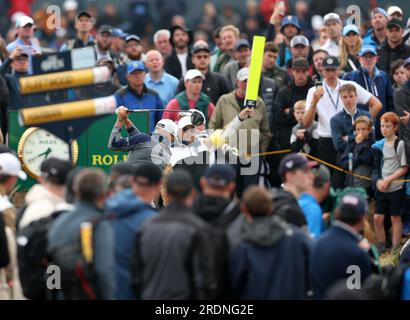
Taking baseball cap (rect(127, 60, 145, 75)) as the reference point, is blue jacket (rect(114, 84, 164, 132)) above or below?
below

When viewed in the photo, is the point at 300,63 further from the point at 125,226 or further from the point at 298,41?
the point at 125,226

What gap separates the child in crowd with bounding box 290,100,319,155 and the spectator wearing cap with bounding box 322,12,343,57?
7.65 ft

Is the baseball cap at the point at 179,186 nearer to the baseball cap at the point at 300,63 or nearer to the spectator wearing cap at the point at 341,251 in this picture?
the spectator wearing cap at the point at 341,251

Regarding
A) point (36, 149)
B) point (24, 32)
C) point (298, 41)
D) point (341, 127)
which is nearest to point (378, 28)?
point (298, 41)

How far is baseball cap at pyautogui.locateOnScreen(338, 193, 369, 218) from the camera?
38.2 ft

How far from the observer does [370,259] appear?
12.0 metres

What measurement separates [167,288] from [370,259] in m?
1.87

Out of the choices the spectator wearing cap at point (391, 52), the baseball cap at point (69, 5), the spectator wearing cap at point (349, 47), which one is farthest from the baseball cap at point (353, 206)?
the baseball cap at point (69, 5)

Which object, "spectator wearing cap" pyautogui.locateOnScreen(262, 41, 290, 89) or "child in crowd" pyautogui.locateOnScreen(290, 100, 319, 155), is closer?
"child in crowd" pyautogui.locateOnScreen(290, 100, 319, 155)

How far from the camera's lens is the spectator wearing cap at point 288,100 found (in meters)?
18.6

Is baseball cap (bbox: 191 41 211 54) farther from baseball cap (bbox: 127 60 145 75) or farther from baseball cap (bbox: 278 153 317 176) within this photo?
baseball cap (bbox: 278 153 317 176)

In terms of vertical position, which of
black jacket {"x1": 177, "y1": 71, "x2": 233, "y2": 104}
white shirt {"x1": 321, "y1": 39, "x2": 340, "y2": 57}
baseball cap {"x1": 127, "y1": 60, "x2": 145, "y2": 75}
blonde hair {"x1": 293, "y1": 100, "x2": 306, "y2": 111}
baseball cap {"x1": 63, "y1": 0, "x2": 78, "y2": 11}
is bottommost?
blonde hair {"x1": 293, "y1": 100, "x2": 306, "y2": 111}

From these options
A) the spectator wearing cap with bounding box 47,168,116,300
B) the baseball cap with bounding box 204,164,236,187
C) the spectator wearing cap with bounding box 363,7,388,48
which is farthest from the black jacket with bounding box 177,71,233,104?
the spectator wearing cap with bounding box 47,168,116,300

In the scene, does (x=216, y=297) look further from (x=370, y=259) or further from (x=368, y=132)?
(x=368, y=132)
